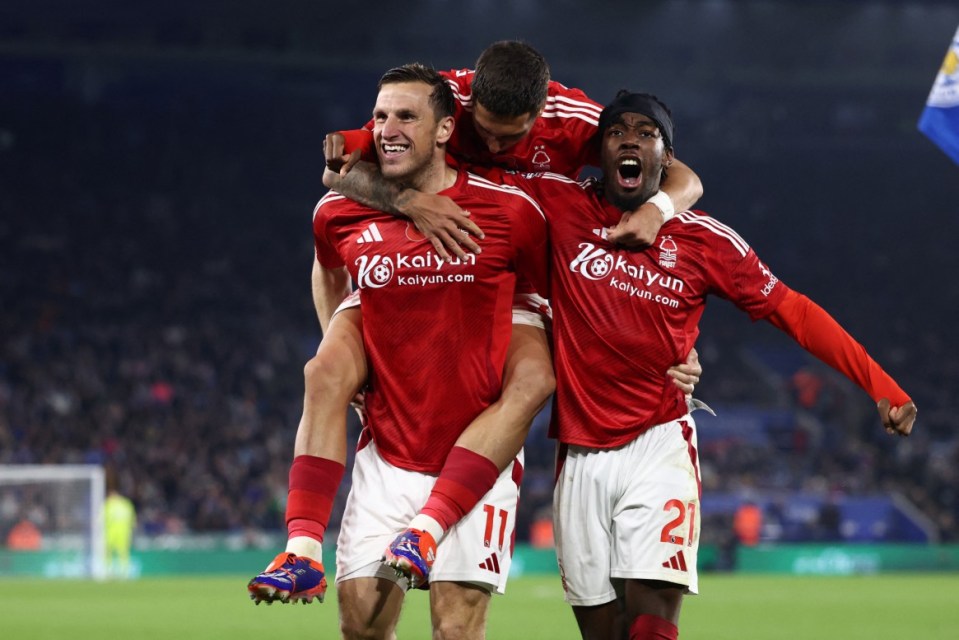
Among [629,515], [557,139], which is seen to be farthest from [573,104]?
[629,515]

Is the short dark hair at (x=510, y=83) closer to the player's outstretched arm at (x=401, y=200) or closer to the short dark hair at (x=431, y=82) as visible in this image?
the short dark hair at (x=431, y=82)

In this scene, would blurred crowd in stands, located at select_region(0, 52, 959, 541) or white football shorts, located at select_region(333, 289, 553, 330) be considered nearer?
white football shorts, located at select_region(333, 289, 553, 330)

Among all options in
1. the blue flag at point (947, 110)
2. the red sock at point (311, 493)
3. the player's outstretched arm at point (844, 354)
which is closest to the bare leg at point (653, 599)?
the player's outstretched arm at point (844, 354)

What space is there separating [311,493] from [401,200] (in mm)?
1185

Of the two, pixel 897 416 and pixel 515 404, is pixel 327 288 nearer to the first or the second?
pixel 515 404

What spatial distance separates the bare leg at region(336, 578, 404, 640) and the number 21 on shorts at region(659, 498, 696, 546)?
1.13 m

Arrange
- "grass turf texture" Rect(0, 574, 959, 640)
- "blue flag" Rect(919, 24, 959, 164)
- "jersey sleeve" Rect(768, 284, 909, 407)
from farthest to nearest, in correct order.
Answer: "grass turf texture" Rect(0, 574, 959, 640), "blue flag" Rect(919, 24, 959, 164), "jersey sleeve" Rect(768, 284, 909, 407)

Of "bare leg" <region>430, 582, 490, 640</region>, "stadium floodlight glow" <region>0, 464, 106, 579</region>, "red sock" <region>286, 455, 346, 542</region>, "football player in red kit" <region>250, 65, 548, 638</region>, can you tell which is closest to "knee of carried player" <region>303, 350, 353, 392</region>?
"football player in red kit" <region>250, 65, 548, 638</region>

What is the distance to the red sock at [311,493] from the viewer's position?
5.19m

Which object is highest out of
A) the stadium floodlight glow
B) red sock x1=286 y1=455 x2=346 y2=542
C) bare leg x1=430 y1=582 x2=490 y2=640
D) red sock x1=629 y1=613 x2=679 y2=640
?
the stadium floodlight glow

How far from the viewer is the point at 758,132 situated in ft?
122

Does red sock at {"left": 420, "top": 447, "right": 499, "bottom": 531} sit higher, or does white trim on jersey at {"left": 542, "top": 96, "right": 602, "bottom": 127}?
white trim on jersey at {"left": 542, "top": 96, "right": 602, "bottom": 127}

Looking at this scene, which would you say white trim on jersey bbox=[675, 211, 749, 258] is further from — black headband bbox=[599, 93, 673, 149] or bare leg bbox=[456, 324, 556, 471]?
bare leg bbox=[456, 324, 556, 471]

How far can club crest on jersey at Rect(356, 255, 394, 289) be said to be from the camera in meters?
5.39
